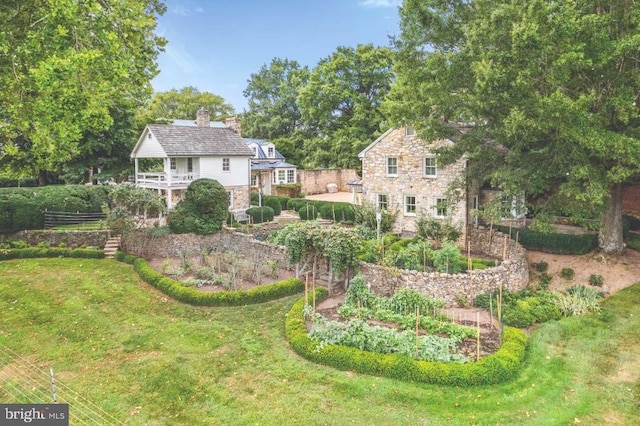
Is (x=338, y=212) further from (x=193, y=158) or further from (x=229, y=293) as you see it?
(x=229, y=293)

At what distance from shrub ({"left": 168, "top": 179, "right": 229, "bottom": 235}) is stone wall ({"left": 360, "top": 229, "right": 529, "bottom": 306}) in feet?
36.6

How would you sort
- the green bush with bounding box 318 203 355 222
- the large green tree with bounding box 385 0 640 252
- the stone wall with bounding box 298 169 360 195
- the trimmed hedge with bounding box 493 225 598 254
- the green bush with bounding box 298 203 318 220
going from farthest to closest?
the stone wall with bounding box 298 169 360 195 < the green bush with bounding box 298 203 318 220 < the green bush with bounding box 318 203 355 222 < the trimmed hedge with bounding box 493 225 598 254 < the large green tree with bounding box 385 0 640 252

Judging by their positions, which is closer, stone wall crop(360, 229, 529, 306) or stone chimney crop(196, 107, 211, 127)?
stone wall crop(360, 229, 529, 306)

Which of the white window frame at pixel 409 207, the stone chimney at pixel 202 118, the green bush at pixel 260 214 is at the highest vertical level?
the stone chimney at pixel 202 118

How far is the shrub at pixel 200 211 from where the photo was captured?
976 inches

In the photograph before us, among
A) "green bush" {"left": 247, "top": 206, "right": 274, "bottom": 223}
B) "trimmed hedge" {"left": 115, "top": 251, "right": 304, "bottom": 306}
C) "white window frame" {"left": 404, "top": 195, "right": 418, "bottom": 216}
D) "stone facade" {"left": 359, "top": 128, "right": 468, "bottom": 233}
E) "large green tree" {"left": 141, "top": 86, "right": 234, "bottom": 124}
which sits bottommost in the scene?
"trimmed hedge" {"left": 115, "top": 251, "right": 304, "bottom": 306}

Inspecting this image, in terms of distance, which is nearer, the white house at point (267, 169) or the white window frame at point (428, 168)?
the white window frame at point (428, 168)

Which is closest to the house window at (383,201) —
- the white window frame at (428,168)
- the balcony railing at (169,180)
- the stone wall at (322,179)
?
the white window frame at (428,168)

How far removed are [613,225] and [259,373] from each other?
1732 centimetres

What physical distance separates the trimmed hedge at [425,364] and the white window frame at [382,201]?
14.7 m

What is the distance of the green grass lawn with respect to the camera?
998 cm

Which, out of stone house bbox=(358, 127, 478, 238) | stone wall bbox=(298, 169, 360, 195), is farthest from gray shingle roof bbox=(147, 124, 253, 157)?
stone wall bbox=(298, 169, 360, 195)

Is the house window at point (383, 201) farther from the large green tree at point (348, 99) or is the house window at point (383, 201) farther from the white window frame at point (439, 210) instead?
the large green tree at point (348, 99)

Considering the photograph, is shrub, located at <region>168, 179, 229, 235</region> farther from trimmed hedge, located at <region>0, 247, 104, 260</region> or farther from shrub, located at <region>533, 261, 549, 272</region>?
shrub, located at <region>533, 261, 549, 272</region>
